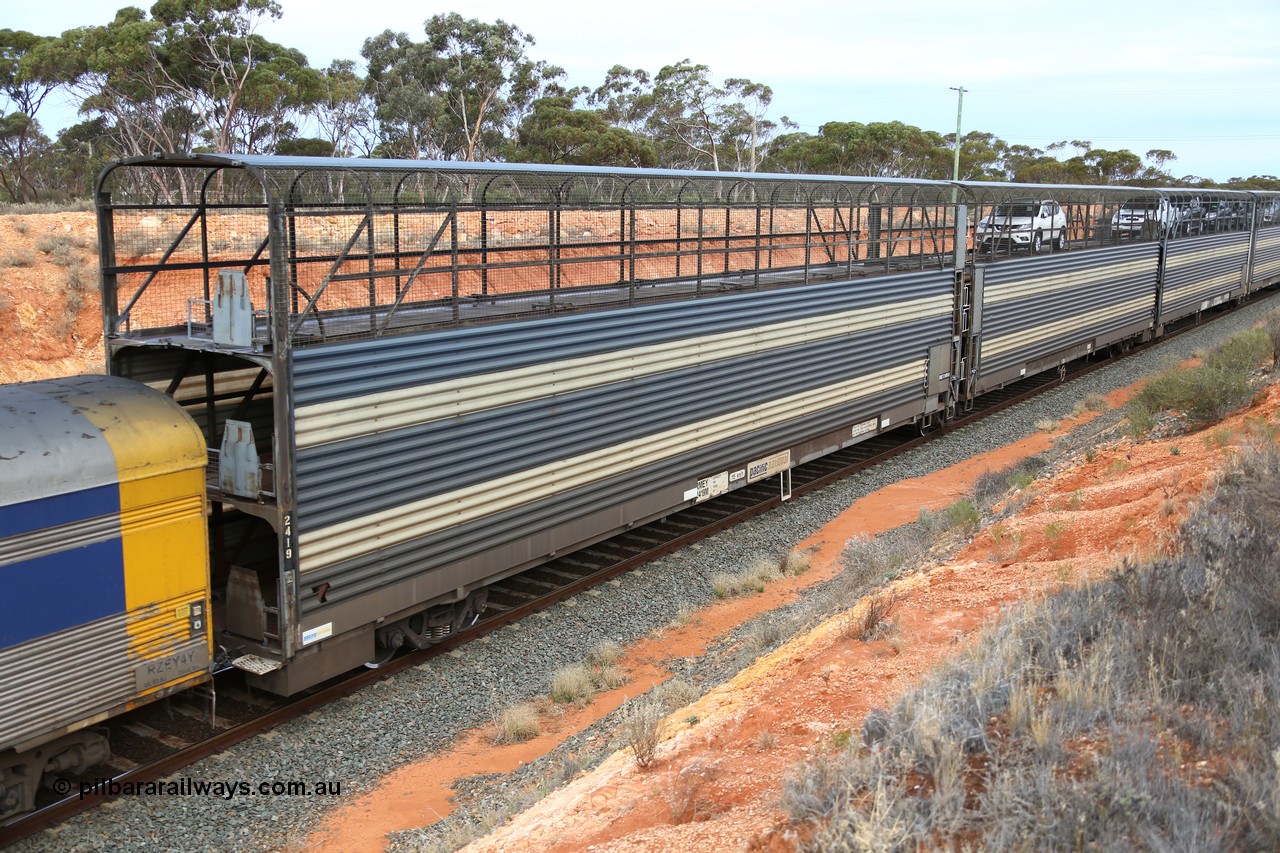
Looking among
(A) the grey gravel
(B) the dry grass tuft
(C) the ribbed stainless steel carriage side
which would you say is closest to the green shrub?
(C) the ribbed stainless steel carriage side

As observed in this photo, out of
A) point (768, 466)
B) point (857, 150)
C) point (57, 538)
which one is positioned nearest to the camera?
point (57, 538)

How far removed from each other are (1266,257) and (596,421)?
37071 millimetres

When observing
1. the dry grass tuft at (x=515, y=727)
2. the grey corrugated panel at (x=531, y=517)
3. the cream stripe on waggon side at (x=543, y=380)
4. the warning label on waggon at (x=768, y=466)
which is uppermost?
the cream stripe on waggon side at (x=543, y=380)

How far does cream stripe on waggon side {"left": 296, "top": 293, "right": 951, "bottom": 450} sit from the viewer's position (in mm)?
8445

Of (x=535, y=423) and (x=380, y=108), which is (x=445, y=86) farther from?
(x=535, y=423)

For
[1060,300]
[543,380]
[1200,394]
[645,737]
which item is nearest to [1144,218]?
[1060,300]

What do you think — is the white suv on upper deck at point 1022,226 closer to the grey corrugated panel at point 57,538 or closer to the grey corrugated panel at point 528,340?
the grey corrugated panel at point 528,340

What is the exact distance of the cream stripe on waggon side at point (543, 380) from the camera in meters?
8.45

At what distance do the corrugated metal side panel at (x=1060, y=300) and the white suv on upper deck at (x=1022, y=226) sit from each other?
1.66 feet

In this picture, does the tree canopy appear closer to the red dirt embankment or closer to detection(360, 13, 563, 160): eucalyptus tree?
detection(360, 13, 563, 160): eucalyptus tree

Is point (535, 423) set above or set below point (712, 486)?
above

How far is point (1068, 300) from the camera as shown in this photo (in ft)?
75.8

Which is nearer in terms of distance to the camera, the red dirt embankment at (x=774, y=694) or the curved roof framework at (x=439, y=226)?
the red dirt embankment at (x=774, y=694)

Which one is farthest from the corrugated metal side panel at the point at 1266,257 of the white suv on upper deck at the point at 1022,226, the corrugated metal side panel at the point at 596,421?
the corrugated metal side panel at the point at 596,421
